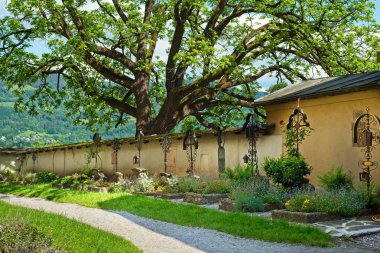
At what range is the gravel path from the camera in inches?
406

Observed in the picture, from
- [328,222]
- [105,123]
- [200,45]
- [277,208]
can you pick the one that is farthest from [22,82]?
[328,222]

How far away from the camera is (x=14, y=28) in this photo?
28.6m

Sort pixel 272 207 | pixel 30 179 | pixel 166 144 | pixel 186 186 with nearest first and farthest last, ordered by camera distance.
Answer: pixel 272 207 < pixel 186 186 < pixel 166 144 < pixel 30 179

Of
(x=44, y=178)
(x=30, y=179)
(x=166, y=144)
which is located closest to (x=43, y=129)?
(x=30, y=179)

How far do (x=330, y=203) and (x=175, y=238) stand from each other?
14.5 feet

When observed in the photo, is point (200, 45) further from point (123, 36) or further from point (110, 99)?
point (110, 99)

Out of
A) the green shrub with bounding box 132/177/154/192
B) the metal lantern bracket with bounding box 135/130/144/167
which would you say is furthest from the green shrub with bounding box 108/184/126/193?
the metal lantern bracket with bounding box 135/130/144/167

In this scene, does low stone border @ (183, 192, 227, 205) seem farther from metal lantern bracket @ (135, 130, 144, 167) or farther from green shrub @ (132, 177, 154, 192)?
metal lantern bracket @ (135, 130, 144, 167)

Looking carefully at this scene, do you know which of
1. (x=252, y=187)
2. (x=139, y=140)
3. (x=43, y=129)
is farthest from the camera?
(x=43, y=129)

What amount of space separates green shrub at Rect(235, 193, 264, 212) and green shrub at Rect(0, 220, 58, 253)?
748 cm

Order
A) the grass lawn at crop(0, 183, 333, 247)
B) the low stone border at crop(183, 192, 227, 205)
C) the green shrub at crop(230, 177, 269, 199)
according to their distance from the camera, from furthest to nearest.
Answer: the low stone border at crop(183, 192, 227, 205)
the green shrub at crop(230, 177, 269, 199)
the grass lawn at crop(0, 183, 333, 247)

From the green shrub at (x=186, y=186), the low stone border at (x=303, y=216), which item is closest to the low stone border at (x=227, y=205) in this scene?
the low stone border at (x=303, y=216)

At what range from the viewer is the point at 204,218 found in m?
13.9

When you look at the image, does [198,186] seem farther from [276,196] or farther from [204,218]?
[204,218]
